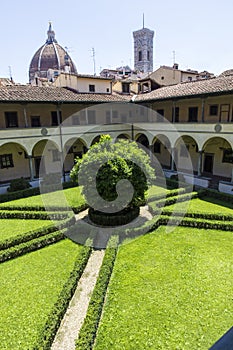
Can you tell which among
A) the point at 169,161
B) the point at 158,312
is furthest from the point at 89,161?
the point at 169,161

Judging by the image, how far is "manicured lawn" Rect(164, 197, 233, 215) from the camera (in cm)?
1558

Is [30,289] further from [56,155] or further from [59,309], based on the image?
[56,155]

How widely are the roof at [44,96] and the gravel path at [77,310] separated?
1427cm

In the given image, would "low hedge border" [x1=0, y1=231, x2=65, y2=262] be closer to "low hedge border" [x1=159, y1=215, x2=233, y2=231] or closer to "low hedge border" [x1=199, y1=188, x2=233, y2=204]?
"low hedge border" [x1=159, y1=215, x2=233, y2=231]

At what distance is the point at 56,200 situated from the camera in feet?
58.1

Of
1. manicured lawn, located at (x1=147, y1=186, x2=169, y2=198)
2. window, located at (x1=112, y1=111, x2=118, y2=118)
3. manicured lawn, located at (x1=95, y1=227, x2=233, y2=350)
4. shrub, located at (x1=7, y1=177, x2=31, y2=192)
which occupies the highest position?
window, located at (x1=112, y1=111, x2=118, y2=118)

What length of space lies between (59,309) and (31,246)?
182 inches

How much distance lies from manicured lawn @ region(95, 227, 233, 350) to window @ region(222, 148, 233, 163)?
11.2 m

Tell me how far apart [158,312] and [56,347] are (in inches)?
127

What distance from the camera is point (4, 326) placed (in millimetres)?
7828

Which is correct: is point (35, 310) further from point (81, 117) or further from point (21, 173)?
point (81, 117)

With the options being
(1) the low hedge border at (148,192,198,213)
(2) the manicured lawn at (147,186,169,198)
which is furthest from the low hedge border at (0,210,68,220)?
(2) the manicured lawn at (147,186,169,198)

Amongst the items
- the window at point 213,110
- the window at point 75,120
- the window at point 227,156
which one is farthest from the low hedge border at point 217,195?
the window at point 75,120

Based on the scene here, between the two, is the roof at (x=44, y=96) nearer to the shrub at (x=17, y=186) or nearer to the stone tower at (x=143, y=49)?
the shrub at (x=17, y=186)
